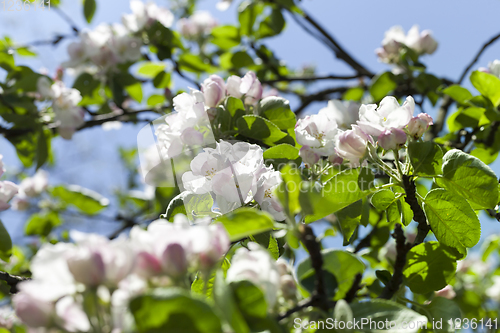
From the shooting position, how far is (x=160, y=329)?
0.49m

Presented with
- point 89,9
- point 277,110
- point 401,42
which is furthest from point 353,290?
point 89,9

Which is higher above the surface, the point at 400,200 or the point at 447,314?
the point at 400,200

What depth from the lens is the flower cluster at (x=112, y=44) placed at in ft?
8.15

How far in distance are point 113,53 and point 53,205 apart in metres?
1.56

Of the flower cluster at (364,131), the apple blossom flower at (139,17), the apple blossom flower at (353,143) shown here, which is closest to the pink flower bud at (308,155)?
the flower cluster at (364,131)

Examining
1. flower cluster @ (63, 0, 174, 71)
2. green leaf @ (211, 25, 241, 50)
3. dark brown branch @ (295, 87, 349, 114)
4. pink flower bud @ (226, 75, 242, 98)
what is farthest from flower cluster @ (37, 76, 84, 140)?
dark brown branch @ (295, 87, 349, 114)

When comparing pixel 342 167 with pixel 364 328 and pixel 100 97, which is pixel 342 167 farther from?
pixel 100 97

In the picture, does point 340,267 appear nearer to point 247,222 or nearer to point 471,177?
point 247,222

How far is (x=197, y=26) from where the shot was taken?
135 inches

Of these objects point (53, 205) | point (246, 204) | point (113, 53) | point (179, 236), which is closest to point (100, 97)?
point (113, 53)

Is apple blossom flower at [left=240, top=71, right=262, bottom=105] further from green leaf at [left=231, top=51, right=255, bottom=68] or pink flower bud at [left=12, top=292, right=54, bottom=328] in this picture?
green leaf at [left=231, top=51, right=255, bottom=68]

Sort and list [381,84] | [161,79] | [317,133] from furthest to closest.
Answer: [161,79]
[381,84]
[317,133]

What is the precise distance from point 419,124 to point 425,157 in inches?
3.9

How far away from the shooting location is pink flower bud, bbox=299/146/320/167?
112 centimetres
